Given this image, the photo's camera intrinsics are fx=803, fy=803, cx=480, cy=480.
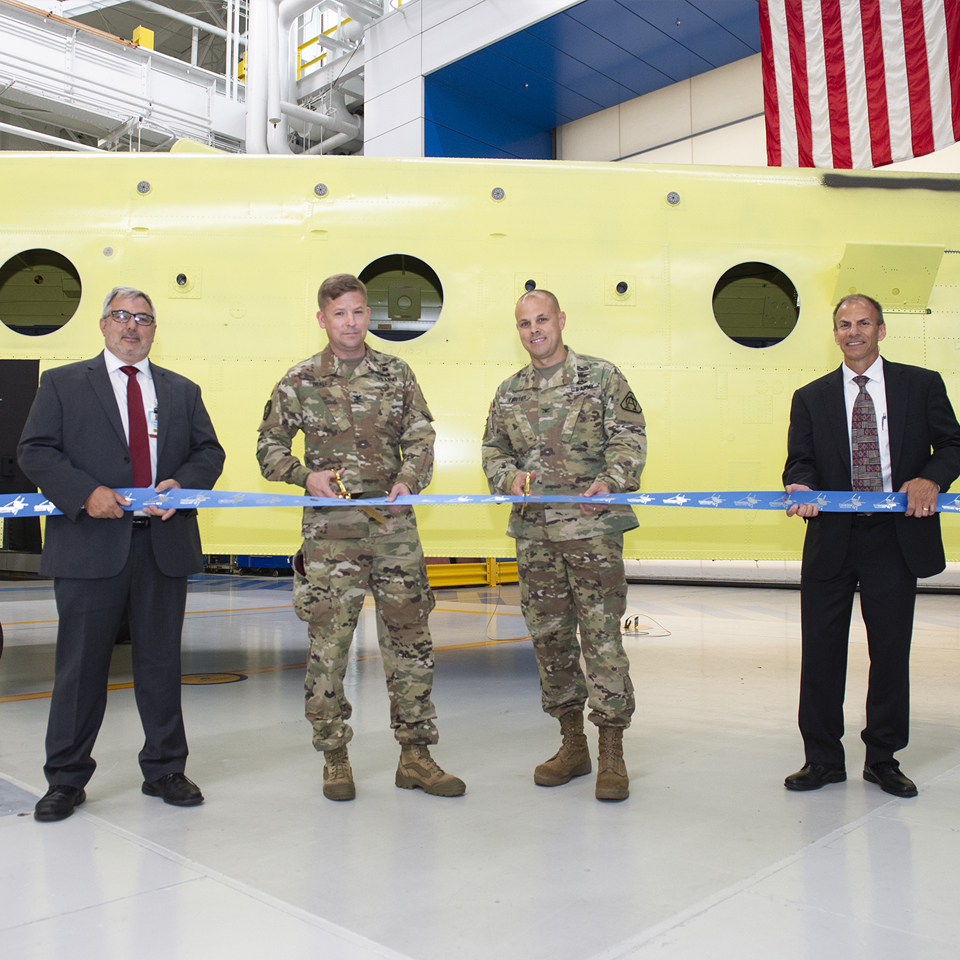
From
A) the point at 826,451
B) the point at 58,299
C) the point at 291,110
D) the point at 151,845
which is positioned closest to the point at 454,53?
the point at 291,110

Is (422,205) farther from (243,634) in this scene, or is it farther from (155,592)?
(243,634)

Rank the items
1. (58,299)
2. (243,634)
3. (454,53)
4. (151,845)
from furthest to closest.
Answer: (454,53) → (243,634) → (58,299) → (151,845)

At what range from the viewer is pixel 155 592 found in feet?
12.4

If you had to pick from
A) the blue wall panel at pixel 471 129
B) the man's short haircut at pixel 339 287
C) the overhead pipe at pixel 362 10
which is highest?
the overhead pipe at pixel 362 10

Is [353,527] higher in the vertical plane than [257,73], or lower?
lower

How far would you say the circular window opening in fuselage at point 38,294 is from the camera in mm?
6473

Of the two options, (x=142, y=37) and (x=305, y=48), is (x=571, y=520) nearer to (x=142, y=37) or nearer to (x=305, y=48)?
(x=142, y=37)

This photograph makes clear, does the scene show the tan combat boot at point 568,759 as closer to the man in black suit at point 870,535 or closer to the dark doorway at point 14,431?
the man in black suit at point 870,535

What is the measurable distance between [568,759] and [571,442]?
160 centimetres

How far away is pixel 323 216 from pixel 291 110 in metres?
14.7

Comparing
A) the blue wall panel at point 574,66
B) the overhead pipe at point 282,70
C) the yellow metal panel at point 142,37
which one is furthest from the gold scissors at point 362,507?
the yellow metal panel at point 142,37

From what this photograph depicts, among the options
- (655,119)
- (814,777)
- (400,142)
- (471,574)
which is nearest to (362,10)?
(400,142)

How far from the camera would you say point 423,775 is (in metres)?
3.83

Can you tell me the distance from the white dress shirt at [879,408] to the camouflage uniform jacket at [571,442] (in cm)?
107
